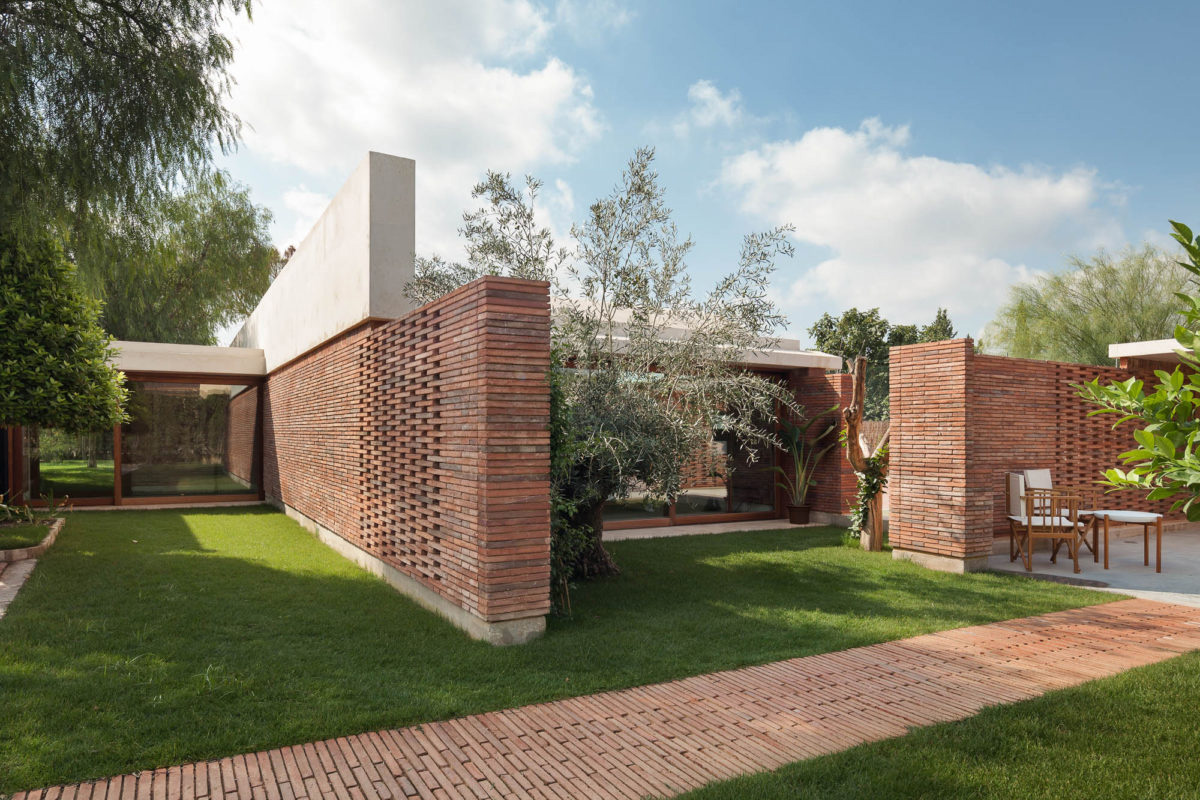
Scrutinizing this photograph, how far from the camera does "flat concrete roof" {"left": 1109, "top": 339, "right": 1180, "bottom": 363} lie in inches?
413

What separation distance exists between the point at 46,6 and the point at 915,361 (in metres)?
9.77

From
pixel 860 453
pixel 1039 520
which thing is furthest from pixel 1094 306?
pixel 860 453

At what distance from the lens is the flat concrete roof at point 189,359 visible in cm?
1335

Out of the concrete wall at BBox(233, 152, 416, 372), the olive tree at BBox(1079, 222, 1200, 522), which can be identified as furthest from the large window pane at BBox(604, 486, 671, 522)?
the olive tree at BBox(1079, 222, 1200, 522)

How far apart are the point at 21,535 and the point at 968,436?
38.1 ft

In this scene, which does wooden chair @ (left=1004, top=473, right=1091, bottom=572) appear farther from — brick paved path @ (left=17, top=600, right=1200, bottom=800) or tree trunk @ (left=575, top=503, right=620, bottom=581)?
tree trunk @ (left=575, top=503, right=620, bottom=581)

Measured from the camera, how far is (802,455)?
11.9 meters

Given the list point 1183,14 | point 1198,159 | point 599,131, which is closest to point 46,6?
point 599,131

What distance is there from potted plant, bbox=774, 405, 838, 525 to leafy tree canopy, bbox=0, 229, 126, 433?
1000 cm

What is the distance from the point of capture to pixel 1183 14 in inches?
360

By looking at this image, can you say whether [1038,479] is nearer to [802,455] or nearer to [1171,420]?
[802,455]

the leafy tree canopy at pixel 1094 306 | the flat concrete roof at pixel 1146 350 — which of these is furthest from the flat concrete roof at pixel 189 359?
the leafy tree canopy at pixel 1094 306

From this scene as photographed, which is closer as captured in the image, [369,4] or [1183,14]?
[369,4]

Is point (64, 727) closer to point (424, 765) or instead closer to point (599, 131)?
point (424, 765)
